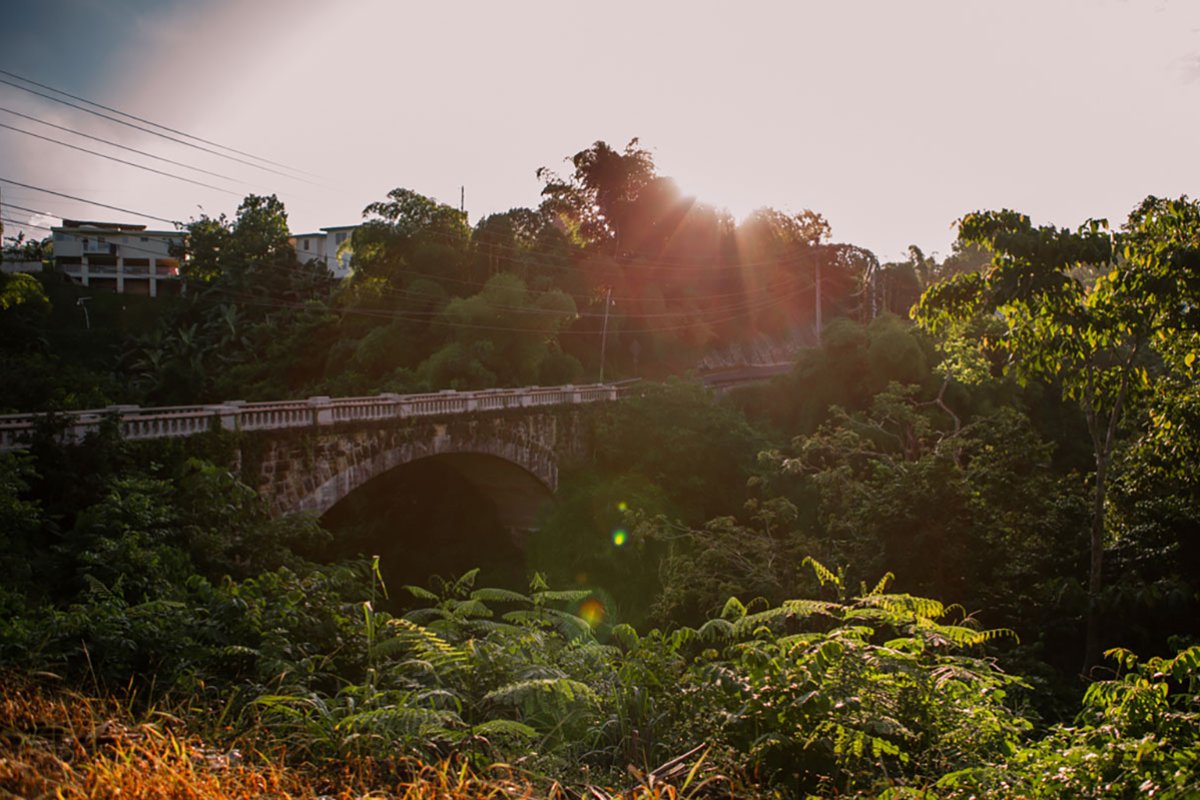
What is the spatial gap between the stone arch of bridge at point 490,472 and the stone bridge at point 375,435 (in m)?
0.03

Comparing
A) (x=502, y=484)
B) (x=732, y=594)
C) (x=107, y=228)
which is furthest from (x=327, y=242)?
(x=732, y=594)

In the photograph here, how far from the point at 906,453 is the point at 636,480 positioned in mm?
9975

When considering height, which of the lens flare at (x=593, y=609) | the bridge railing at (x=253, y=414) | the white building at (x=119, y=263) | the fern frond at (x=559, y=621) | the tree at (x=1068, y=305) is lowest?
the lens flare at (x=593, y=609)

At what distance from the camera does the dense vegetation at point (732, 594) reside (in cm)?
493

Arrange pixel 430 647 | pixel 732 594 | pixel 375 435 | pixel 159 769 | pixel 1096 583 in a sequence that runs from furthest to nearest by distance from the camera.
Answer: pixel 375 435, pixel 732 594, pixel 1096 583, pixel 430 647, pixel 159 769

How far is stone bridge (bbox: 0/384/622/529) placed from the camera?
1516cm

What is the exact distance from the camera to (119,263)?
64750 millimetres

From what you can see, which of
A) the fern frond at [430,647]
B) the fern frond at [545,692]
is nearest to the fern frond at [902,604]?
the fern frond at [545,692]

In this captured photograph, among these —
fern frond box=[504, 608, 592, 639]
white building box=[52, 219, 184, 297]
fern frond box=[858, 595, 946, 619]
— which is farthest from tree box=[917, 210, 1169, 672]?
white building box=[52, 219, 184, 297]

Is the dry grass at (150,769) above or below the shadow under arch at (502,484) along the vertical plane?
above

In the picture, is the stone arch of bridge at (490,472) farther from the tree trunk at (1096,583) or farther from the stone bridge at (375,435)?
the tree trunk at (1096,583)

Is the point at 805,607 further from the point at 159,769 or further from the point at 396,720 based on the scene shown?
the point at 159,769

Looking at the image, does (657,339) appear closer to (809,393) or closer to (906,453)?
(809,393)

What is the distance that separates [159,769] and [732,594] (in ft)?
38.1
